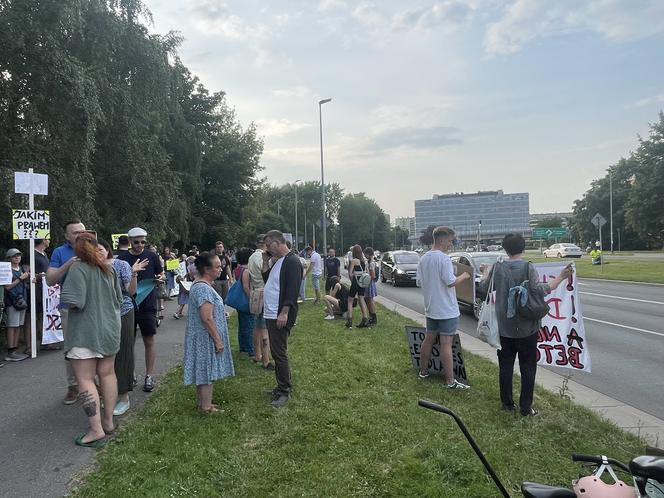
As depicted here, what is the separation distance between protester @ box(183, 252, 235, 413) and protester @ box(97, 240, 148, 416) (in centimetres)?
73

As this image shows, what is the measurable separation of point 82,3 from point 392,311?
38.7ft

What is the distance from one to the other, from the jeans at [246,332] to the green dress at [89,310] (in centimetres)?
354

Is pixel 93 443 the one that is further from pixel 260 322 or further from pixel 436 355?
pixel 436 355

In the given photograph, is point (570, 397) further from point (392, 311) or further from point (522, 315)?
point (392, 311)

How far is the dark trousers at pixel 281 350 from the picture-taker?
554 cm

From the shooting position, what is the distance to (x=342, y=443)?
4391mm

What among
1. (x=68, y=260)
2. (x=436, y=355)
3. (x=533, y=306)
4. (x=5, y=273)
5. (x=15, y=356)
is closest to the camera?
(x=533, y=306)

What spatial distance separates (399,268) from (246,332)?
644 inches

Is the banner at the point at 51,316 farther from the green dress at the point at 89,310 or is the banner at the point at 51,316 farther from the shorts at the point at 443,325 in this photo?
the shorts at the point at 443,325

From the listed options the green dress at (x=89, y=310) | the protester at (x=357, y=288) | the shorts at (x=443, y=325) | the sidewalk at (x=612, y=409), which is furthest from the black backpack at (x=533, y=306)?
the protester at (x=357, y=288)

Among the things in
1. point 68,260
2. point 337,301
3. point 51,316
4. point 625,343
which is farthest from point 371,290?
point 68,260

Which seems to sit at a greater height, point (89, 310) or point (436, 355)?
point (89, 310)

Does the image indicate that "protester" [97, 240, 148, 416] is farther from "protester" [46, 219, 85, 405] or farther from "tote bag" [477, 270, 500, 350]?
"tote bag" [477, 270, 500, 350]

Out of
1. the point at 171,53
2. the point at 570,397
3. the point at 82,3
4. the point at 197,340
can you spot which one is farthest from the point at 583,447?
the point at 171,53
